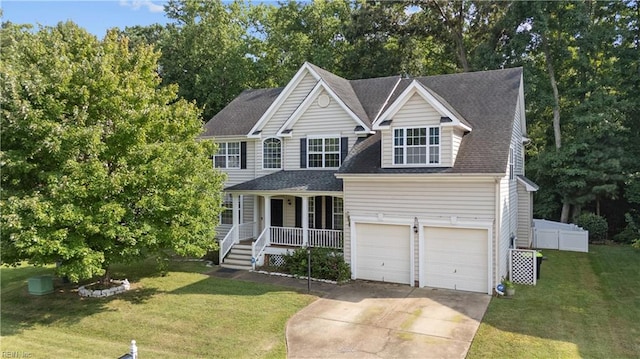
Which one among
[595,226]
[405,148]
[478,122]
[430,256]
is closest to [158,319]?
[430,256]

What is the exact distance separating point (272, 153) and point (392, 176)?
7.92 metres

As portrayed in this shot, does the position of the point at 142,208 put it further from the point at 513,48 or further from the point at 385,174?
the point at 513,48

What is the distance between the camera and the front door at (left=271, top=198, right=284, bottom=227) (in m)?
20.7

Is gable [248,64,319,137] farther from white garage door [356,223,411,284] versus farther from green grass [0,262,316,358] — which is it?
green grass [0,262,316,358]

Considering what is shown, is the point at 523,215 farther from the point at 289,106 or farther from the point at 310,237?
the point at 289,106

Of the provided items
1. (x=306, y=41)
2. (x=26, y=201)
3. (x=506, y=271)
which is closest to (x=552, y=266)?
(x=506, y=271)

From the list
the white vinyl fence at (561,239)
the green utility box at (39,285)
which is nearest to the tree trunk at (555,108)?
the white vinyl fence at (561,239)

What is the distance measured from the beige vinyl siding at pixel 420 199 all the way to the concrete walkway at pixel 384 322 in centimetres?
189

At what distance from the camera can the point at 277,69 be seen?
127 feet

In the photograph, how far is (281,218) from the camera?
20.7 meters

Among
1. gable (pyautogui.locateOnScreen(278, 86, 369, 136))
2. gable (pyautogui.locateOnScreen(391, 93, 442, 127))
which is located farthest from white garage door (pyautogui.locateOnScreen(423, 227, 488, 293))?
gable (pyautogui.locateOnScreen(278, 86, 369, 136))

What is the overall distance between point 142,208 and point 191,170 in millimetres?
1967

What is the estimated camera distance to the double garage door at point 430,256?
1385 centimetres

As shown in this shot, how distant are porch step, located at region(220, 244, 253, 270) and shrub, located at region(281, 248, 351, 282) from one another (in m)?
2.31
